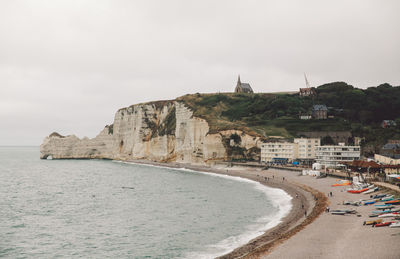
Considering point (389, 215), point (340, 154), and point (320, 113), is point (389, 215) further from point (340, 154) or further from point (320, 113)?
point (320, 113)

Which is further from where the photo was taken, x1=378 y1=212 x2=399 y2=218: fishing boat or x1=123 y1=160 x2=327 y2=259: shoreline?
x1=378 y1=212 x2=399 y2=218: fishing boat

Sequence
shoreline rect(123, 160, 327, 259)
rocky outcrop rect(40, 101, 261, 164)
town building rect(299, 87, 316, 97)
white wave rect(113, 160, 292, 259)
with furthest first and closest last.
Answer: town building rect(299, 87, 316, 97), rocky outcrop rect(40, 101, 261, 164), white wave rect(113, 160, 292, 259), shoreline rect(123, 160, 327, 259)

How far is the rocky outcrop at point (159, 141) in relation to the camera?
359ft

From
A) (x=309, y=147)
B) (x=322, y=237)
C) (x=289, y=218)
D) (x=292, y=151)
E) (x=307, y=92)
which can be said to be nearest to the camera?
(x=322, y=237)

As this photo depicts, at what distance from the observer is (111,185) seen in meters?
72.7

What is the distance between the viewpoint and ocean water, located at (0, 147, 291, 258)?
28703mm

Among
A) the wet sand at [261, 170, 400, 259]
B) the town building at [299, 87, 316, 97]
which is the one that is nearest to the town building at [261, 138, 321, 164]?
the wet sand at [261, 170, 400, 259]

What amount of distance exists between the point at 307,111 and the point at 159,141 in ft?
215

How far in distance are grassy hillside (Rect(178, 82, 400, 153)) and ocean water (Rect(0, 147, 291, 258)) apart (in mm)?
59890

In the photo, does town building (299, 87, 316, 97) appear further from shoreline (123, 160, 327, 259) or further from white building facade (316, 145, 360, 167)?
shoreline (123, 160, 327, 259)

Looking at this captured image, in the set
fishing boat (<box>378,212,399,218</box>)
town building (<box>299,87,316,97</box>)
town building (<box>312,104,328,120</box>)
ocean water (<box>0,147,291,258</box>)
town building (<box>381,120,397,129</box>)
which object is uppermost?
town building (<box>299,87,316,97</box>)

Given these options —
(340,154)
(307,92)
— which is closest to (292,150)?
(340,154)

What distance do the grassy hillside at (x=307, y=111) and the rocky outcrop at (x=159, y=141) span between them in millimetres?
5003

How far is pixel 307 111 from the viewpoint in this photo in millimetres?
147500
